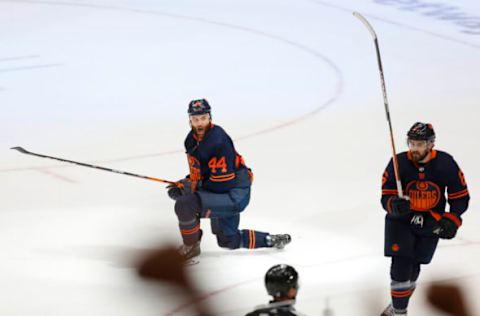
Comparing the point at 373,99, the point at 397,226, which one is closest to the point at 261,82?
the point at 373,99

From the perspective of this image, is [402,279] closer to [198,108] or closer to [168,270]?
[198,108]

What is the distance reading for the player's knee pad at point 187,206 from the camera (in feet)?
16.2

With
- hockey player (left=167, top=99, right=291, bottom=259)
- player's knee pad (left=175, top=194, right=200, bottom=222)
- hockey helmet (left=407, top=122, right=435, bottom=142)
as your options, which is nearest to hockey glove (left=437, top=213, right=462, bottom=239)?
hockey helmet (left=407, top=122, right=435, bottom=142)

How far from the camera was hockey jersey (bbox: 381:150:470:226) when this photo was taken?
4.08 m

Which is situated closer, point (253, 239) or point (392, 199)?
point (392, 199)

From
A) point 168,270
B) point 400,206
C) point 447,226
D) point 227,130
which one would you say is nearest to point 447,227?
point 447,226

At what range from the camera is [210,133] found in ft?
16.3

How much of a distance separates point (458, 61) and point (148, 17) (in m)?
4.65

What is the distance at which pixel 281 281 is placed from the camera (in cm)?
248

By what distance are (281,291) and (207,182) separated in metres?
2.56

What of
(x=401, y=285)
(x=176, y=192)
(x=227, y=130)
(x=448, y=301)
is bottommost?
(x=448, y=301)

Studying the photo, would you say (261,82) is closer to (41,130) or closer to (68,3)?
(41,130)

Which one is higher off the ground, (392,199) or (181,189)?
(181,189)

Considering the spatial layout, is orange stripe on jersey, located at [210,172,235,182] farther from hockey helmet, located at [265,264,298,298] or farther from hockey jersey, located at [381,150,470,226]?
hockey helmet, located at [265,264,298,298]
